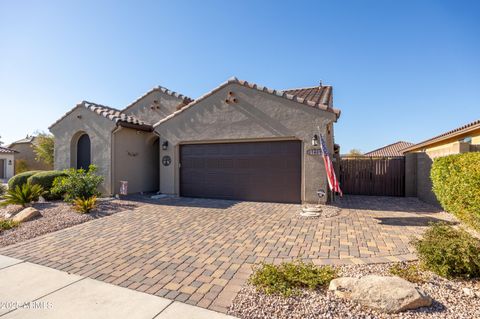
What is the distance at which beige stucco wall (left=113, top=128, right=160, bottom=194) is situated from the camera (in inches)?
467

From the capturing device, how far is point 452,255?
3.51 meters

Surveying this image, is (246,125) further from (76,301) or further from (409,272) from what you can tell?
(76,301)

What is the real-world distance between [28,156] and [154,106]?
2621 cm

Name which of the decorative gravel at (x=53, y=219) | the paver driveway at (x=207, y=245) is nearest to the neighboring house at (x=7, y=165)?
the decorative gravel at (x=53, y=219)

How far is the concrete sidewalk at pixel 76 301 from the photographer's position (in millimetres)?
2930

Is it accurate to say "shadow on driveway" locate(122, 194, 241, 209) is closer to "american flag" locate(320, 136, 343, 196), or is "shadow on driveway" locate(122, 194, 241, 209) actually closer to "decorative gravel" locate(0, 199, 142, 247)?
"decorative gravel" locate(0, 199, 142, 247)

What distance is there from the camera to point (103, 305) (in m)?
3.12

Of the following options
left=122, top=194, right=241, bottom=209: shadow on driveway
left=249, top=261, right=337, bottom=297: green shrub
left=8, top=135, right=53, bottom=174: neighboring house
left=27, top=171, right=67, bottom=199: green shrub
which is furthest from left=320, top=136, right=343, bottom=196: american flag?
left=8, top=135, right=53, bottom=174: neighboring house

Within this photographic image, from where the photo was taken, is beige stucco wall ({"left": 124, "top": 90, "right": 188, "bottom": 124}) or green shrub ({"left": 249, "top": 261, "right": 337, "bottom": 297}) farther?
beige stucco wall ({"left": 124, "top": 90, "right": 188, "bottom": 124})

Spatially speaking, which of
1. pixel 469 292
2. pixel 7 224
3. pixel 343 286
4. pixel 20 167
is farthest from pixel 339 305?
pixel 20 167

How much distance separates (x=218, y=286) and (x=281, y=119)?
784 cm

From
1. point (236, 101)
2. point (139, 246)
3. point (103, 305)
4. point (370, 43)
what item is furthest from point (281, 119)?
point (103, 305)

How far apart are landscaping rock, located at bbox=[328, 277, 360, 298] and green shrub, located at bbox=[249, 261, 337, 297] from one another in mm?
166

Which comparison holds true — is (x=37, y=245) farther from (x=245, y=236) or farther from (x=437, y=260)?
(x=437, y=260)
